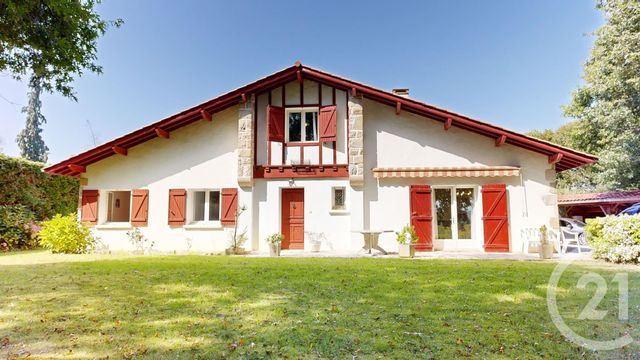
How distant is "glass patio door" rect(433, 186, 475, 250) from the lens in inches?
579

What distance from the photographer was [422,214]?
14.5 meters

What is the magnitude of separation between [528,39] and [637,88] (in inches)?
299

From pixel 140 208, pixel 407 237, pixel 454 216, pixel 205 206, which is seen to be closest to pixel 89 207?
pixel 140 208

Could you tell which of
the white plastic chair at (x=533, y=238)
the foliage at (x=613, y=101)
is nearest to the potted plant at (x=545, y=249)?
the white plastic chair at (x=533, y=238)

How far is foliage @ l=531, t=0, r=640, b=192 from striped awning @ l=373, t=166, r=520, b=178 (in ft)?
46.0

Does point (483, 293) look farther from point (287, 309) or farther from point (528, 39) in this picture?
point (528, 39)

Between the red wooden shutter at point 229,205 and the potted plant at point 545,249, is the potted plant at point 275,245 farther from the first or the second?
the potted plant at point 545,249

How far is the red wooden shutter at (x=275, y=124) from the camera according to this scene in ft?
49.8

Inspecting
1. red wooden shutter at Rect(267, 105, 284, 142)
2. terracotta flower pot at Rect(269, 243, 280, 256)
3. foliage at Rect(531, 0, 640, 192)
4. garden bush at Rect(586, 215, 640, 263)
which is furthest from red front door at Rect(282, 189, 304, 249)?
foliage at Rect(531, 0, 640, 192)

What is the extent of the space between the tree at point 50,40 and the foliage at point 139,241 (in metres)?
6.37

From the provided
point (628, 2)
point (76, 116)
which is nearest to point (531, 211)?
point (628, 2)

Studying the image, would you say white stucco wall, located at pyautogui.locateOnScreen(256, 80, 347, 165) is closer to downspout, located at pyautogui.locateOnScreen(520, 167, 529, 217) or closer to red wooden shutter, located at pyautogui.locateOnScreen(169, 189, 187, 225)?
red wooden shutter, located at pyautogui.locateOnScreen(169, 189, 187, 225)

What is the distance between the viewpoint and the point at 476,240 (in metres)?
14.5

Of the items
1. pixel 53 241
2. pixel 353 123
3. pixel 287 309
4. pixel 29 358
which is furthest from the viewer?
pixel 353 123
